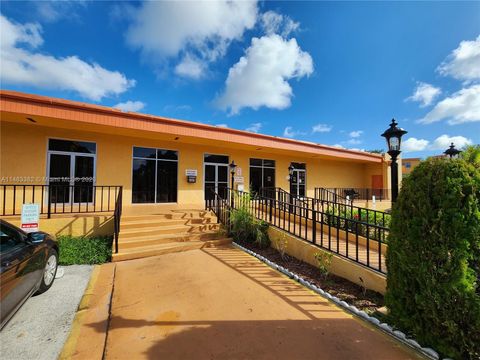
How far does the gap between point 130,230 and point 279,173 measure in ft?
31.3

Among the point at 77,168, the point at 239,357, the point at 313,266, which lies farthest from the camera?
the point at 77,168

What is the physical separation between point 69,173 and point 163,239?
5.05 meters

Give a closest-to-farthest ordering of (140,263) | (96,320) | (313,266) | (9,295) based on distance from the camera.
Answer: (9,295) < (96,320) < (313,266) < (140,263)

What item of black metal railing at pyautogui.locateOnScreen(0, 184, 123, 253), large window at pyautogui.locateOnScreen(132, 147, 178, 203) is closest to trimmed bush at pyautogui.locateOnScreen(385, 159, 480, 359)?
black metal railing at pyautogui.locateOnScreen(0, 184, 123, 253)

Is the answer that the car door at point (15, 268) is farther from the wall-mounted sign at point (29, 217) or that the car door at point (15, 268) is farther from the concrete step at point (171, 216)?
the concrete step at point (171, 216)

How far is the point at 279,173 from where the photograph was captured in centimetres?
1412

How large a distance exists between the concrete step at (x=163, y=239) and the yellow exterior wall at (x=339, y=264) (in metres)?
1.88

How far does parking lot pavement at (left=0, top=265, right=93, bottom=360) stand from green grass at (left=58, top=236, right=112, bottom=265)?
1.13 metres

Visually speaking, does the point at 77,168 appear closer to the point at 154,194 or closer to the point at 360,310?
the point at 154,194

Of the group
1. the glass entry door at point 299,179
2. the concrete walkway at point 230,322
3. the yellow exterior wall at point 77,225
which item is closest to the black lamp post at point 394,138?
the concrete walkway at point 230,322

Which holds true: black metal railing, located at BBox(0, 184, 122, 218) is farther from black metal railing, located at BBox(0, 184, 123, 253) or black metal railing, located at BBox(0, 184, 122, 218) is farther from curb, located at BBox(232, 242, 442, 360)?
curb, located at BBox(232, 242, 442, 360)

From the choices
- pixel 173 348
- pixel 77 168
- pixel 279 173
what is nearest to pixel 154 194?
pixel 77 168

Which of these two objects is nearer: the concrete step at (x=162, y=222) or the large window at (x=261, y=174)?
the concrete step at (x=162, y=222)

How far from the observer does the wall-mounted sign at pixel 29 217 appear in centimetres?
433
